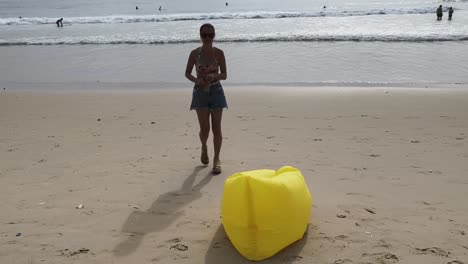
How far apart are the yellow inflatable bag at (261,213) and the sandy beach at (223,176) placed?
14cm

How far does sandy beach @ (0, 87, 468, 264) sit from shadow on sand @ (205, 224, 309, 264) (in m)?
0.01

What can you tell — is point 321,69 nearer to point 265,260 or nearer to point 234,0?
point 265,260

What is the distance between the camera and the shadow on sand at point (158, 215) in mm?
3543

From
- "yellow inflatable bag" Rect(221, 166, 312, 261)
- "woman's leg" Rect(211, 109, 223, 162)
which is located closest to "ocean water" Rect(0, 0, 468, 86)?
"woman's leg" Rect(211, 109, 223, 162)

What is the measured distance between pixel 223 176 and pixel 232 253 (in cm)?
171

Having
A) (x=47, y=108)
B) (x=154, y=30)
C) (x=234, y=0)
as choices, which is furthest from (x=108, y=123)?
(x=234, y=0)

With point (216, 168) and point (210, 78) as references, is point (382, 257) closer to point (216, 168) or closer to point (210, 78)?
point (216, 168)

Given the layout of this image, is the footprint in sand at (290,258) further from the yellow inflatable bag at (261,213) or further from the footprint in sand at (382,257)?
the footprint in sand at (382,257)

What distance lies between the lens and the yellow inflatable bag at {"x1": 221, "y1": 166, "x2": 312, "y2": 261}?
3119 mm

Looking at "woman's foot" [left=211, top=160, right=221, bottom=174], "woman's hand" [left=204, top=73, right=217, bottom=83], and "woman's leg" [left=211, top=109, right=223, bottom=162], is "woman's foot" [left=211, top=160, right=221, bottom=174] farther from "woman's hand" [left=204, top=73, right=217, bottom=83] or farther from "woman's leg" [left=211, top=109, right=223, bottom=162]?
"woman's hand" [left=204, top=73, right=217, bottom=83]

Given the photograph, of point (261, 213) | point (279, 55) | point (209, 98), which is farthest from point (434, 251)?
point (279, 55)

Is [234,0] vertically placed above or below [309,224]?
above

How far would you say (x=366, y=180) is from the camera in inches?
185

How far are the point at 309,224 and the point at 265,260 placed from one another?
694 mm
